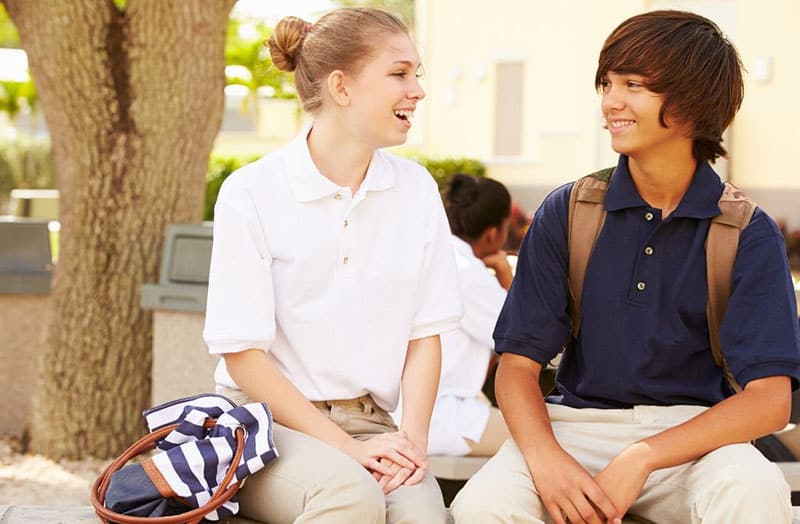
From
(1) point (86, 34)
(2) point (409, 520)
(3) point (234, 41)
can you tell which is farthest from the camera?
(3) point (234, 41)

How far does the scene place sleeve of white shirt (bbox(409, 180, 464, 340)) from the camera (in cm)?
313

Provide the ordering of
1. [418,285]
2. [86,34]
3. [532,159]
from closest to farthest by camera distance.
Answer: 1. [418,285]
2. [86,34]
3. [532,159]

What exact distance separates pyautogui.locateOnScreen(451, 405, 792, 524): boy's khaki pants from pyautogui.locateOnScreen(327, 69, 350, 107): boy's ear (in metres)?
0.92

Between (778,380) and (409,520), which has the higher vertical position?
(778,380)

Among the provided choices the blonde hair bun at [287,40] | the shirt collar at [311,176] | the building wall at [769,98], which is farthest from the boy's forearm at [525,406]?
the building wall at [769,98]

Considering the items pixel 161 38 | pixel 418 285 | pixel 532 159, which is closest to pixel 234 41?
pixel 532 159

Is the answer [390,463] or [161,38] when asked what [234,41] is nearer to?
[161,38]

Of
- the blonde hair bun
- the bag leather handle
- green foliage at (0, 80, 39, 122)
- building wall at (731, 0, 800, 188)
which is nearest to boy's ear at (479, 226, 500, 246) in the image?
the blonde hair bun

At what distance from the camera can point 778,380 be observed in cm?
276

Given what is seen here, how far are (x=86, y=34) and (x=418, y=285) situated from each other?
2.88m

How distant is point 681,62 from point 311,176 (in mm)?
923

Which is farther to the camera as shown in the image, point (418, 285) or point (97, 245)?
point (97, 245)

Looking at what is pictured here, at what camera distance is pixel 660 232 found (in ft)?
9.53

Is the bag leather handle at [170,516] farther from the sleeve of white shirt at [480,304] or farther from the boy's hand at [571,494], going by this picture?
the sleeve of white shirt at [480,304]
